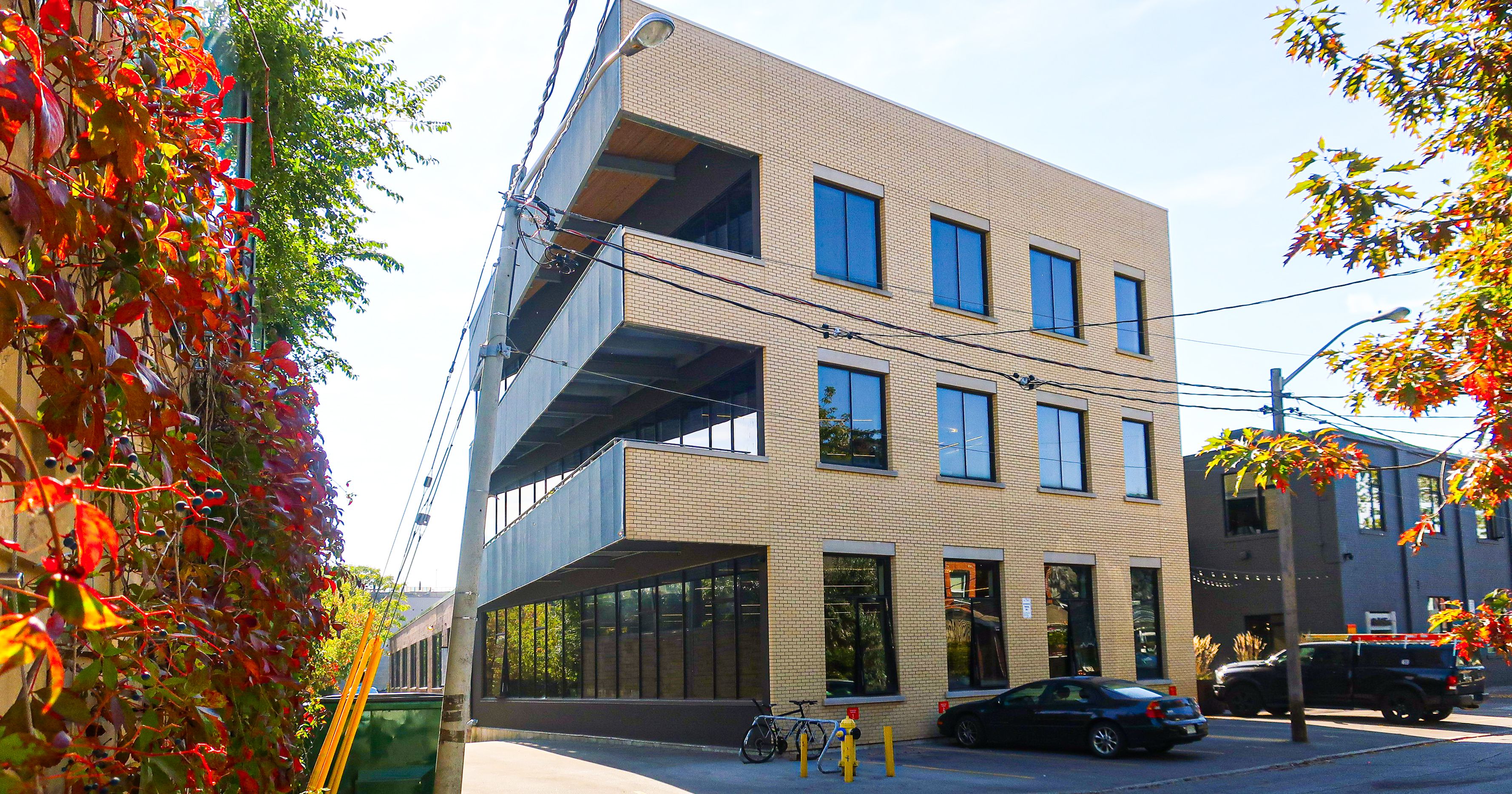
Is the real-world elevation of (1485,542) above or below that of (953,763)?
above

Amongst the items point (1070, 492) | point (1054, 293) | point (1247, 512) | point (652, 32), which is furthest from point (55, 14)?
point (1247, 512)

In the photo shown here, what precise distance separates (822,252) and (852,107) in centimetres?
343

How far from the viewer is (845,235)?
78.5 ft

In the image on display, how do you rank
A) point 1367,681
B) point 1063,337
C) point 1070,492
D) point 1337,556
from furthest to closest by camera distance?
1. point 1337,556
2. point 1063,337
3. point 1070,492
4. point 1367,681

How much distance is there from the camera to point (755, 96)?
22688mm

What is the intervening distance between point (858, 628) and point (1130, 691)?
5199 millimetres

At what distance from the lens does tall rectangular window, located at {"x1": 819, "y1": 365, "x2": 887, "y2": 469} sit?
22875mm

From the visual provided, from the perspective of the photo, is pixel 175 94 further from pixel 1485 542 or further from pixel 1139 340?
pixel 1485 542

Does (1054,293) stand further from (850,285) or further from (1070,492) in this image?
(850,285)

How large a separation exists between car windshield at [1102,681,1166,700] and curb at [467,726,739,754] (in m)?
6.82

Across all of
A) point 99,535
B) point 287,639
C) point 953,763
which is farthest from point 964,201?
point 99,535

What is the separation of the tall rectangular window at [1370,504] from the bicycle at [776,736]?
24592 mm

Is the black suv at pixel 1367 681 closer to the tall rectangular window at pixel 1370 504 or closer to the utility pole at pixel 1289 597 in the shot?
the utility pole at pixel 1289 597

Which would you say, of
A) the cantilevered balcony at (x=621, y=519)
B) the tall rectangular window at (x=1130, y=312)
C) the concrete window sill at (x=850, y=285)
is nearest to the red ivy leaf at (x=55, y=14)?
the cantilevered balcony at (x=621, y=519)
